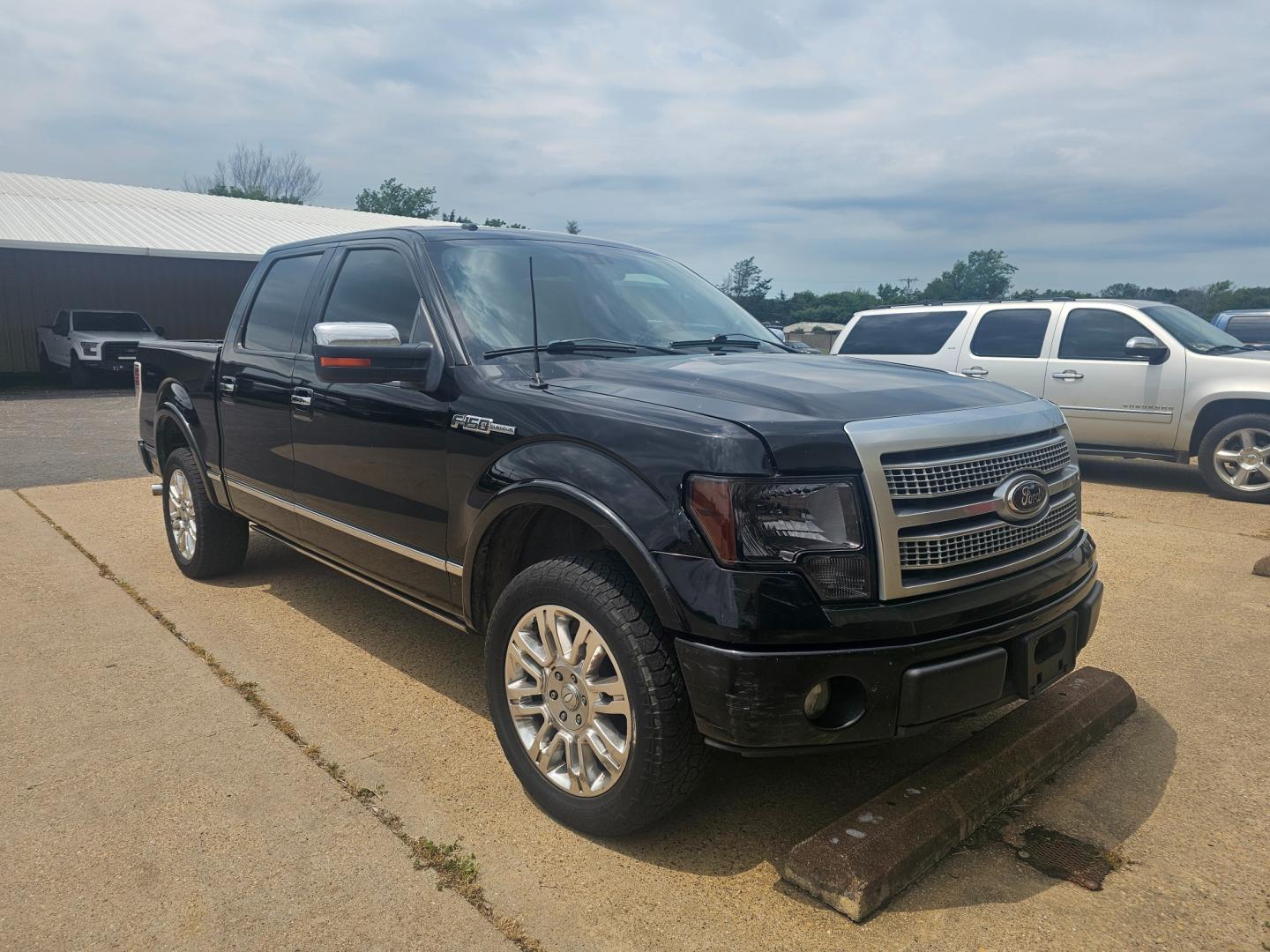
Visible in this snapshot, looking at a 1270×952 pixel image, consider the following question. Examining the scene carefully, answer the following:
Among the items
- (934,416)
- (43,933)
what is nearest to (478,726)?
(43,933)

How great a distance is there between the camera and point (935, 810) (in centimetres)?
271

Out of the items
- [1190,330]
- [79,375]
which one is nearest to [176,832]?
[1190,330]

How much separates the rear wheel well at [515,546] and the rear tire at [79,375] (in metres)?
21.2

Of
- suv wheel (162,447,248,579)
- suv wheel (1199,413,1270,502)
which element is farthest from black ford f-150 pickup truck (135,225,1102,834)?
suv wheel (1199,413,1270,502)

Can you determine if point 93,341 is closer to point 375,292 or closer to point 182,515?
point 182,515

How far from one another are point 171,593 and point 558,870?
3597 millimetres

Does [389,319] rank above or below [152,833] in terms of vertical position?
above

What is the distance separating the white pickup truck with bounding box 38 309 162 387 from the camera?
20672mm

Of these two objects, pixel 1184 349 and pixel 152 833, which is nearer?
pixel 152 833

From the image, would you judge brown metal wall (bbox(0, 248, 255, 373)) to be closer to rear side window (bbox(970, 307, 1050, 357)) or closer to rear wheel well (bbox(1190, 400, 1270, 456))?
rear side window (bbox(970, 307, 1050, 357))

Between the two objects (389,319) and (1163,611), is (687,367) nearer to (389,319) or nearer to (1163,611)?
(389,319)

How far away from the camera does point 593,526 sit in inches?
107

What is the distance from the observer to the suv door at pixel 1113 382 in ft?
29.2

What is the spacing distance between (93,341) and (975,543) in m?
22.3
